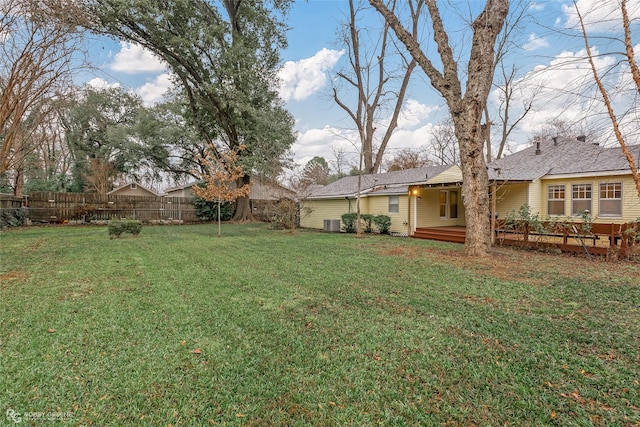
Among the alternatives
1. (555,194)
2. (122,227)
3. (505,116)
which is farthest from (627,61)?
(505,116)

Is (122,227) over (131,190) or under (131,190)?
under

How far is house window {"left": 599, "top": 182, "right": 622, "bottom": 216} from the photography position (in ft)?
34.2

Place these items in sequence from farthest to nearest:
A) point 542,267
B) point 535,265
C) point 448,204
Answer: point 448,204 → point 535,265 → point 542,267

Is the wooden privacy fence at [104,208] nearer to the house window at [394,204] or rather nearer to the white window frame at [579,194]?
the house window at [394,204]

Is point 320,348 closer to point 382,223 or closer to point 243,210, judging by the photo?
point 382,223

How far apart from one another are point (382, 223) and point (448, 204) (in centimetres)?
359

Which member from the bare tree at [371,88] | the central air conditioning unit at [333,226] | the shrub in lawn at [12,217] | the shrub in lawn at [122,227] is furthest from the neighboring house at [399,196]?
the shrub in lawn at [12,217]

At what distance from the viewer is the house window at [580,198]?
1111cm

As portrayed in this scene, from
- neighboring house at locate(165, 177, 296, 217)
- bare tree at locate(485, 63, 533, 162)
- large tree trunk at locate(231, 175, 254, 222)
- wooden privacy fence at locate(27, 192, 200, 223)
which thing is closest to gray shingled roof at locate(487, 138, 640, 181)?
bare tree at locate(485, 63, 533, 162)

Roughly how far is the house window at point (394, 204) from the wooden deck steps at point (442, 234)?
1.46 m

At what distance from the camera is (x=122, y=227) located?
460 inches

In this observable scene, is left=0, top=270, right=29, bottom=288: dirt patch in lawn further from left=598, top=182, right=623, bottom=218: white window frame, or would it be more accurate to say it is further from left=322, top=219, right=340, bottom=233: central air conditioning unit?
left=598, top=182, right=623, bottom=218: white window frame

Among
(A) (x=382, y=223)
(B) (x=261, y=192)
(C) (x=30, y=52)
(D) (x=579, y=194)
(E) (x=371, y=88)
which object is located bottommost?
(A) (x=382, y=223)

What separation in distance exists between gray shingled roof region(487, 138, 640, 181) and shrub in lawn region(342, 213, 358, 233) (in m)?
6.19
